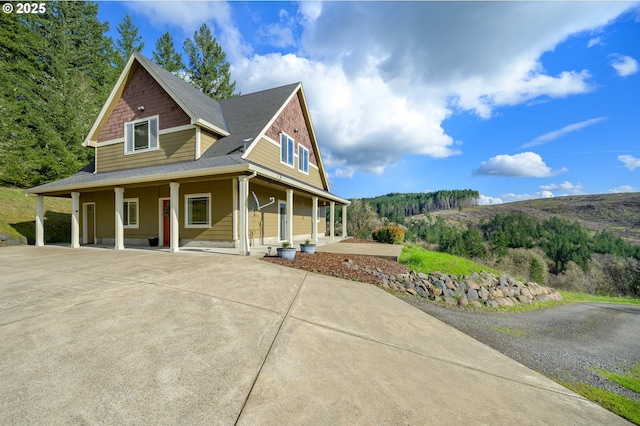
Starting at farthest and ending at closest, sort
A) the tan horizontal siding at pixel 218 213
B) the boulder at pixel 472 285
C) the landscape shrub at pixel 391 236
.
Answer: the landscape shrub at pixel 391 236 → the tan horizontal siding at pixel 218 213 → the boulder at pixel 472 285

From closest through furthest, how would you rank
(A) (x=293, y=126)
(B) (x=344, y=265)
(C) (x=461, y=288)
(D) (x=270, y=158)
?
(C) (x=461, y=288) → (B) (x=344, y=265) → (D) (x=270, y=158) → (A) (x=293, y=126)

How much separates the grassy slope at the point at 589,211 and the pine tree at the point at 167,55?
269ft

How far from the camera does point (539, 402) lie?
3002 millimetres

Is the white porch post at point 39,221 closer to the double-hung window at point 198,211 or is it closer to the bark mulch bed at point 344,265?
the double-hung window at point 198,211

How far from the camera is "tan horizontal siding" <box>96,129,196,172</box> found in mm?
12156

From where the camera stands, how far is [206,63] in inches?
1187

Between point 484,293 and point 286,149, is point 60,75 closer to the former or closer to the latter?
point 286,149

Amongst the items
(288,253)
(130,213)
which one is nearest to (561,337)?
(288,253)

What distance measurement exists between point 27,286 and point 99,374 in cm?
463

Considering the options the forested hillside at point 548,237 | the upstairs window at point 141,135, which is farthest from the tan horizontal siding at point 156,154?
the forested hillside at point 548,237

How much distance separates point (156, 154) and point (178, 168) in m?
3.17

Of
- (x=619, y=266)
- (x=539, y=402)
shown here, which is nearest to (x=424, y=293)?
(x=539, y=402)

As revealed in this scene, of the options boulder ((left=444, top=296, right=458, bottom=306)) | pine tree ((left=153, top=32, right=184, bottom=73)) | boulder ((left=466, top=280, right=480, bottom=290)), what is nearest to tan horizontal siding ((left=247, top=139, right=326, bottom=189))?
boulder ((left=444, top=296, right=458, bottom=306))

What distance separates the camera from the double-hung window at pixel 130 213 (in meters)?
13.6
